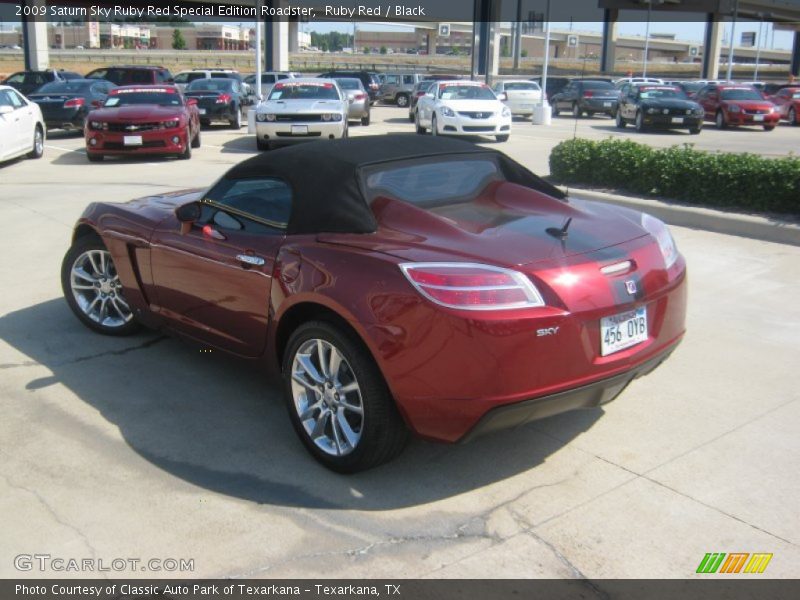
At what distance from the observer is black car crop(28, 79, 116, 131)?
21516 millimetres

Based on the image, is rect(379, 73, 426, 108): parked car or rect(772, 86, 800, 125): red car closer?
rect(772, 86, 800, 125): red car

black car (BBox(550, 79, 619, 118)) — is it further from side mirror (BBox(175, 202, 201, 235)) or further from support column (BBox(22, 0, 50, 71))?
Result: side mirror (BBox(175, 202, 201, 235))

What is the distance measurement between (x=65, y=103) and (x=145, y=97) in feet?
17.0

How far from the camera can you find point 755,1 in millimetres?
71750

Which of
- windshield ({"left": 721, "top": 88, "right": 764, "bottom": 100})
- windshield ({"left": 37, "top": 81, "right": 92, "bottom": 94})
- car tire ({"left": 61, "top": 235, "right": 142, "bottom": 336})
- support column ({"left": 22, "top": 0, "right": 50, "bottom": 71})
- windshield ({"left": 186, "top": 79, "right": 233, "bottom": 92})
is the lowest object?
car tire ({"left": 61, "top": 235, "right": 142, "bottom": 336})

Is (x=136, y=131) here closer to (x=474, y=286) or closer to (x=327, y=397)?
(x=327, y=397)

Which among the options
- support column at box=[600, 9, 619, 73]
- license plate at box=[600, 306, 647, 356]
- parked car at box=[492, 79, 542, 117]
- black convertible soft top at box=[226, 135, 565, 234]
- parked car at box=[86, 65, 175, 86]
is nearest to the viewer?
license plate at box=[600, 306, 647, 356]

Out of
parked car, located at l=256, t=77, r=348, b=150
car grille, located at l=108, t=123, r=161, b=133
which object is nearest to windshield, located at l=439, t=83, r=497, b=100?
parked car, located at l=256, t=77, r=348, b=150

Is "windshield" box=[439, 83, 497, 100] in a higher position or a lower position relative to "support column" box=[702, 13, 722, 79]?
lower

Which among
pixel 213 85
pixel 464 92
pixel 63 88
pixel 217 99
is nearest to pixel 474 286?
pixel 464 92

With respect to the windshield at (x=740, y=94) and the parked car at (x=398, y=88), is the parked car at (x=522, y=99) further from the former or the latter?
the parked car at (x=398, y=88)

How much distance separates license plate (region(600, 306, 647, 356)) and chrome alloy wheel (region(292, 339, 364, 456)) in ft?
3.72

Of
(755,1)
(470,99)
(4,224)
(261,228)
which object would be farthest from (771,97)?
(755,1)
